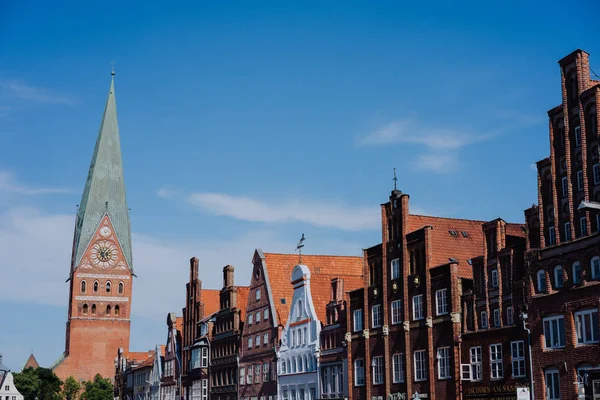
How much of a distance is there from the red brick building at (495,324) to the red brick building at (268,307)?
23808 mm

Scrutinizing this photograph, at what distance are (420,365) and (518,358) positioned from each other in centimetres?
956

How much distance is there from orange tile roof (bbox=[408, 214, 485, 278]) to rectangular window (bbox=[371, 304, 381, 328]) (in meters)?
6.05

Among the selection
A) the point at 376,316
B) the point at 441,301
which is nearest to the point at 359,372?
the point at 376,316

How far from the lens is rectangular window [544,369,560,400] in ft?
144

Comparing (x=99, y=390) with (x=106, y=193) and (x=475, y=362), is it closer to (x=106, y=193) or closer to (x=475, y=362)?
(x=106, y=193)

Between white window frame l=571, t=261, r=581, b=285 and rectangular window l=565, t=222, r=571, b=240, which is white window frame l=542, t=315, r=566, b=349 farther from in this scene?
rectangular window l=565, t=222, r=571, b=240

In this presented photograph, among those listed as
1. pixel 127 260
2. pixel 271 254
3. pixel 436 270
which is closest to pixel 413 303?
pixel 436 270

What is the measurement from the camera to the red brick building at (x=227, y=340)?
280 feet

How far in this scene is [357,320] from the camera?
206 ft

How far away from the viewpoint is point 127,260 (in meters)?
185

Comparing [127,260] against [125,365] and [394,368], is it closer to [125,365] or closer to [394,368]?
[125,365]

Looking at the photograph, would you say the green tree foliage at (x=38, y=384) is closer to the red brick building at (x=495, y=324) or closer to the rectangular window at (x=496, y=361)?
the red brick building at (x=495, y=324)

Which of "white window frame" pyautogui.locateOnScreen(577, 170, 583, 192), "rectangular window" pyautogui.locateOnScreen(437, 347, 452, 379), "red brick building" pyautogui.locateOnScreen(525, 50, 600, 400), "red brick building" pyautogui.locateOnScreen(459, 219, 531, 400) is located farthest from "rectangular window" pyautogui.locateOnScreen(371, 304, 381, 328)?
"white window frame" pyautogui.locateOnScreen(577, 170, 583, 192)

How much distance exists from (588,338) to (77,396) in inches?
5298
